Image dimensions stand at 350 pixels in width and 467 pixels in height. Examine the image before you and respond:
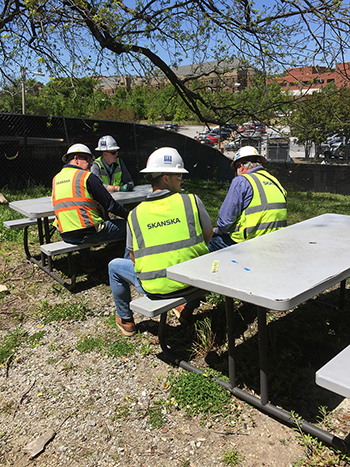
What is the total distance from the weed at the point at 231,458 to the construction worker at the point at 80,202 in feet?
9.97

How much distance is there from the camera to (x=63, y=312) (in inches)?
165

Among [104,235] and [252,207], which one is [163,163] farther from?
[104,235]


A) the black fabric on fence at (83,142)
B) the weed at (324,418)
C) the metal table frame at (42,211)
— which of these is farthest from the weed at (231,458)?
the black fabric on fence at (83,142)

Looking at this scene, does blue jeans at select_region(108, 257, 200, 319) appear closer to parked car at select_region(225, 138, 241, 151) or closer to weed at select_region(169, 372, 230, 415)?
weed at select_region(169, 372, 230, 415)

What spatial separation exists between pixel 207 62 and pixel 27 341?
7794mm

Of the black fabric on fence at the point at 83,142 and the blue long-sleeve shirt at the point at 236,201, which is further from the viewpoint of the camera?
the black fabric on fence at the point at 83,142

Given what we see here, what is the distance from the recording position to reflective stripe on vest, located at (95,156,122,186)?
6.57 metres

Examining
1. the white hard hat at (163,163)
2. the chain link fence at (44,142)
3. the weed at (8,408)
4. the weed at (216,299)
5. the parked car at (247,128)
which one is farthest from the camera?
the parked car at (247,128)

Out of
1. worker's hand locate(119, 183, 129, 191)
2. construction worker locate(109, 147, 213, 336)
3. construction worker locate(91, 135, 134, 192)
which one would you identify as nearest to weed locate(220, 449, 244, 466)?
construction worker locate(109, 147, 213, 336)

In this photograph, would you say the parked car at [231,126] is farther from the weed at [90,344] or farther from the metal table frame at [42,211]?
the weed at [90,344]

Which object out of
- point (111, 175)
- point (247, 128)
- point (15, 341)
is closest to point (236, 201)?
point (15, 341)

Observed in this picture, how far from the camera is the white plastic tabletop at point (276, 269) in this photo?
7.10 feet

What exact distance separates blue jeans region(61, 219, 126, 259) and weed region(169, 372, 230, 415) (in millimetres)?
2295

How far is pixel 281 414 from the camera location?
2.53 m
